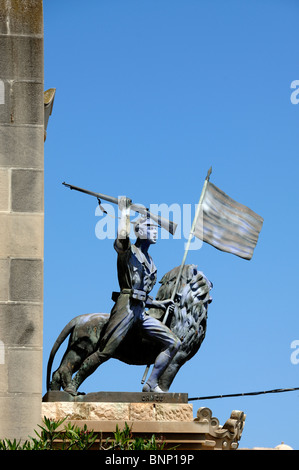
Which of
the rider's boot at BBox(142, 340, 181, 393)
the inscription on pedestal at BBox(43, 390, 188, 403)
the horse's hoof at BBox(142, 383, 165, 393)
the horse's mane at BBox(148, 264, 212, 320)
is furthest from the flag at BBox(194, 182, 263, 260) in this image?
the inscription on pedestal at BBox(43, 390, 188, 403)

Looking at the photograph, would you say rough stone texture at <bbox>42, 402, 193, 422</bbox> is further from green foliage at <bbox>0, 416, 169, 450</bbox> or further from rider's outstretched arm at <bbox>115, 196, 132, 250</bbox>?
rider's outstretched arm at <bbox>115, 196, 132, 250</bbox>

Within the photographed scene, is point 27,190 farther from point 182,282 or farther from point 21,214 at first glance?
point 182,282

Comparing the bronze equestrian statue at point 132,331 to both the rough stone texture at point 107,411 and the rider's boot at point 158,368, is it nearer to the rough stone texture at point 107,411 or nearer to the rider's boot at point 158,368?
the rider's boot at point 158,368

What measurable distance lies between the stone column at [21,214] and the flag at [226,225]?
19.3 ft

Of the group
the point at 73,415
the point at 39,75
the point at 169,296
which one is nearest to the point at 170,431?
the point at 73,415

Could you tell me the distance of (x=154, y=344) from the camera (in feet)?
66.4

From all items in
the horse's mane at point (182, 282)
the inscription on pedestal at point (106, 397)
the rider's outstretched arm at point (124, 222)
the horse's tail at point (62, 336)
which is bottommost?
the inscription on pedestal at point (106, 397)

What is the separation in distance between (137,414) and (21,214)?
14.5ft

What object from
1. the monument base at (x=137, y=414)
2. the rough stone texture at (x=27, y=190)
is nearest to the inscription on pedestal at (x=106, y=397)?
the monument base at (x=137, y=414)

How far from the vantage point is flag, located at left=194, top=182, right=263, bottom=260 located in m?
22.4

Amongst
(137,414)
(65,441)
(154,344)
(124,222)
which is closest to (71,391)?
(137,414)

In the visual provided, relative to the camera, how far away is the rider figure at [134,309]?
19684 mm
